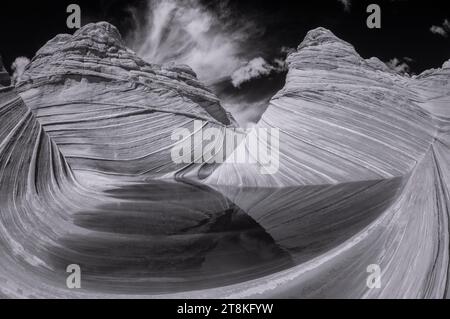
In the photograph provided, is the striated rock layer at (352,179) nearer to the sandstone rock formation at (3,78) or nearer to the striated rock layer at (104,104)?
the striated rock layer at (104,104)

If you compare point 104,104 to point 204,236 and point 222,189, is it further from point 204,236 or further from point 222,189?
point 204,236

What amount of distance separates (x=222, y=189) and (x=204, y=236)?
1974 millimetres

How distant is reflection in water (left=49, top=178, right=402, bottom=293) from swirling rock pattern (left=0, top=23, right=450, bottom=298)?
0.01 meters

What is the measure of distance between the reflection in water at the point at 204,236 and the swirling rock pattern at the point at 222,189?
12 mm

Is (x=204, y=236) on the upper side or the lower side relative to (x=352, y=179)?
lower

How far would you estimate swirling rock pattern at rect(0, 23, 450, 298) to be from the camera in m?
1.47

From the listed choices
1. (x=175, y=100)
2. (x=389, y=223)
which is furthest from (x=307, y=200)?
(x=175, y=100)

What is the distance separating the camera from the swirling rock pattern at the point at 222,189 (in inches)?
57.9

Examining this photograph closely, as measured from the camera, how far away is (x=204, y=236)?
2062 mm

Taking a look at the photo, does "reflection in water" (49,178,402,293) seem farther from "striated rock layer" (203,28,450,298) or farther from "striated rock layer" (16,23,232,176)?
"striated rock layer" (16,23,232,176)

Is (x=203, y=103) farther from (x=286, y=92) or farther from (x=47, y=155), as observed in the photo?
(x=47, y=155)

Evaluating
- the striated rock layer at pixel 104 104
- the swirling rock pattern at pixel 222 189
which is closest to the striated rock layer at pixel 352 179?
the swirling rock pattern at pixel 222 189

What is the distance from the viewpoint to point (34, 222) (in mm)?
2193

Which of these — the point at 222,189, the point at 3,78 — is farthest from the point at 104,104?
the point at 222,189
